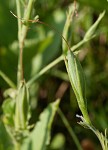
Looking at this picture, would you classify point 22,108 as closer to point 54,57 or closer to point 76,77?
point 76,77

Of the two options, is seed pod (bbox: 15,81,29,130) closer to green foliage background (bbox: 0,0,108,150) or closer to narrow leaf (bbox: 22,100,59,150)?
narrow leaf (bbox: 22,100,59,150)


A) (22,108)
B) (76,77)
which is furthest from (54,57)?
(76,77)

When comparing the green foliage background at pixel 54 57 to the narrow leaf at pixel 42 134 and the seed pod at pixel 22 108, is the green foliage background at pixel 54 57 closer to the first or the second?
the narrow leaf at pixel 42 134

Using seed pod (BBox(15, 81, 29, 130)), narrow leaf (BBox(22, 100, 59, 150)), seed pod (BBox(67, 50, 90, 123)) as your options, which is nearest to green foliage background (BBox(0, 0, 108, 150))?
narrow leaf (BBox(22, 100, 59, 150))

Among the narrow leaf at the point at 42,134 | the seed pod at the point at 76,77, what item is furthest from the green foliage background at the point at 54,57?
the seed pod at the point at 76,77

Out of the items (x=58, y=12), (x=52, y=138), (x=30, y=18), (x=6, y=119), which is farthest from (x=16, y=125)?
(x=58, y=12)
